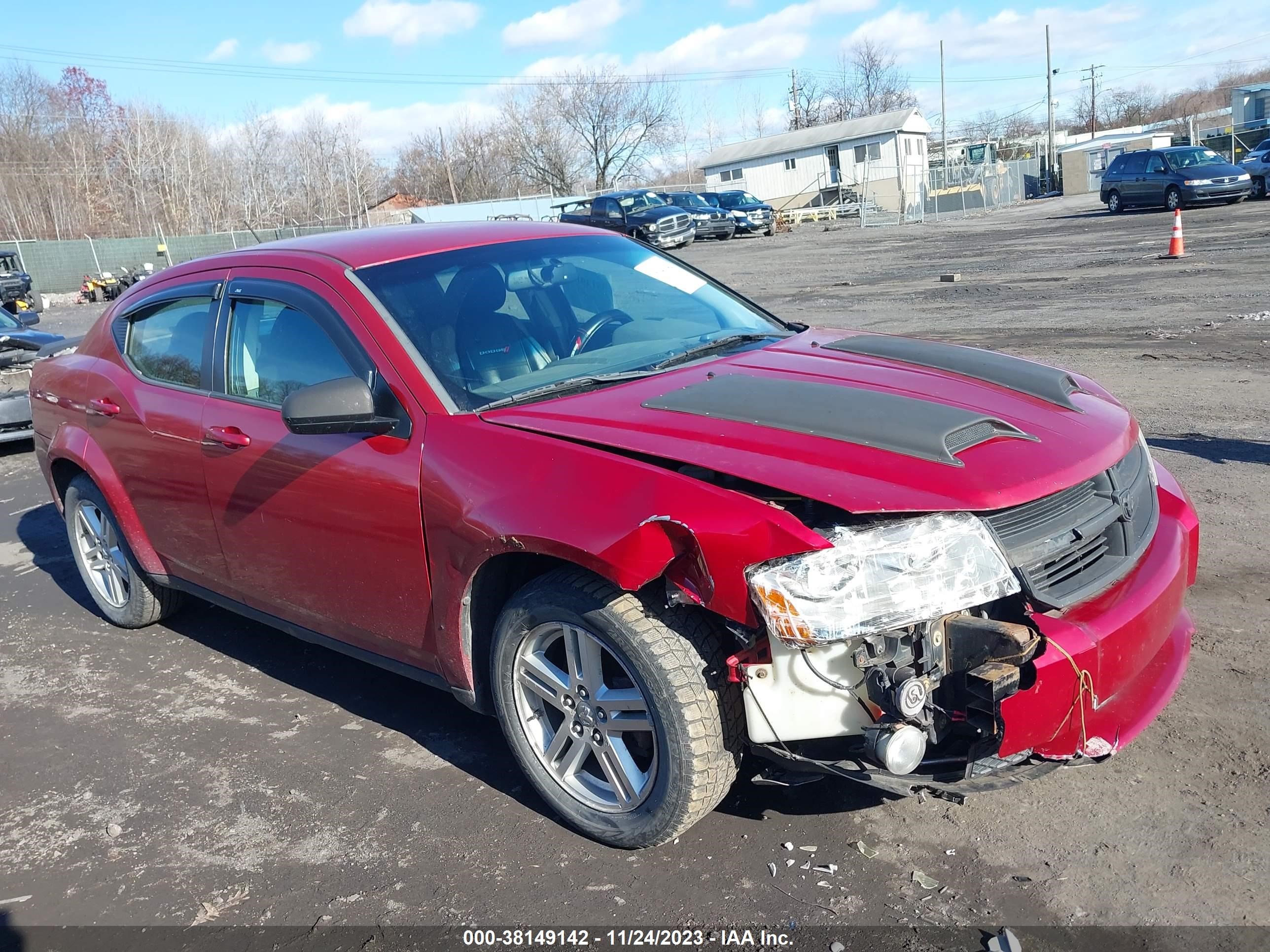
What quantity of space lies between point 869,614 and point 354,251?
244cm

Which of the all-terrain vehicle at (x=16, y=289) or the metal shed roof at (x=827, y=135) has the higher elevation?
the metal shed roof at (x=827, y=135)

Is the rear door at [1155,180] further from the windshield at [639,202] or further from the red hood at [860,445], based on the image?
the red hood at [860,445]

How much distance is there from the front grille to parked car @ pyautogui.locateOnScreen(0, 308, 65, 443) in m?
8.51

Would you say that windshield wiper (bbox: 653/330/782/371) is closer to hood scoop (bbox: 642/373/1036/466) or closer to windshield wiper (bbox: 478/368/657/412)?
windshield wiper (bbox: 478/368/657/412)

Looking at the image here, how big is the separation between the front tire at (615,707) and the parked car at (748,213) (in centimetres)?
3588

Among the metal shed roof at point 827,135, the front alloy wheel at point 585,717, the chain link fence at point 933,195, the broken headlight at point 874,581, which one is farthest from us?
the metal shed roof at point 827,135

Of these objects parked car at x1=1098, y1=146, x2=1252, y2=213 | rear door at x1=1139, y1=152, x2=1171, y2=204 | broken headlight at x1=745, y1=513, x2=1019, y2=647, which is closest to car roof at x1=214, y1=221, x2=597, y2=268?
broken headlight at x1=745, y1=513, x2=1019, y2=647

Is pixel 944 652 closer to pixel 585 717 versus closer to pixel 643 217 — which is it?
pixel 585 717

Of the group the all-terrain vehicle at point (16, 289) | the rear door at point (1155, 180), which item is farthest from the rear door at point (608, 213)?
the all-terrain vehicle at point (16, 289)

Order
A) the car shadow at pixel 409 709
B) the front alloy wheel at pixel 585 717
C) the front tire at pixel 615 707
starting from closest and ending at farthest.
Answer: the front tire at pixel 615 707 < the front alloy wheel at pixel 585 717 < the car shadow at pixel 409 709

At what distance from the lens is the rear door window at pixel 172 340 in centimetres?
426

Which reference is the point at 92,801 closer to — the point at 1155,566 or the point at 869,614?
the point at 869,614

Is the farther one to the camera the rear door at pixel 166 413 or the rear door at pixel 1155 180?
the rear door at pixel 1155 180

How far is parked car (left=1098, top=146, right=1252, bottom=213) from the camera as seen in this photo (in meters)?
26.7
